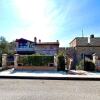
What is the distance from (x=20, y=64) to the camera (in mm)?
29188

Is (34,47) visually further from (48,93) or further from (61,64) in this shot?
(48,93)

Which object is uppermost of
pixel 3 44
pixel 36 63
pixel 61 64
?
pixel 3 44

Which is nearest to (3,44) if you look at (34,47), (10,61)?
(34,47)

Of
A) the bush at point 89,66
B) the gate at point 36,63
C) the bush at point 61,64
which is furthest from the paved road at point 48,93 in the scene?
the bush at point 89,66

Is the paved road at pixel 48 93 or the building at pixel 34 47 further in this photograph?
the building at pixel 34 47

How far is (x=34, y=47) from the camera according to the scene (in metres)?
41.7

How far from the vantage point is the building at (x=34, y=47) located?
40.9m

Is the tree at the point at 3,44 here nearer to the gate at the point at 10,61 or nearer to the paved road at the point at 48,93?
the gate at the point at 10,61

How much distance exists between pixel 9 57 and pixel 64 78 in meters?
12.2

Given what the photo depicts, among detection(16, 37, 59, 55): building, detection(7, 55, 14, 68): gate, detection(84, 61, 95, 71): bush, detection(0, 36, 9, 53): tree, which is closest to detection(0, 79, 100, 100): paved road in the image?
detection(84, 61, 95, 71): bush

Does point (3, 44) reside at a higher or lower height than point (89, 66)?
higher

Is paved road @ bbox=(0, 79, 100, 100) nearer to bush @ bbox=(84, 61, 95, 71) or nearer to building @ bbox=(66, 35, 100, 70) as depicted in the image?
bush @ bbox=(84, 61, 95, 71)

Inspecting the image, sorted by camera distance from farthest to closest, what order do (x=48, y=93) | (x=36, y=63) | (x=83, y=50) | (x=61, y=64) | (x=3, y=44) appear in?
(x=3, y=44) < (x=83, y=50) < (x=61, y=64) < (x=36, y=63) < (x=48, y=93)

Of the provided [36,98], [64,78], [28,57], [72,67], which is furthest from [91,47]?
[36,98]
